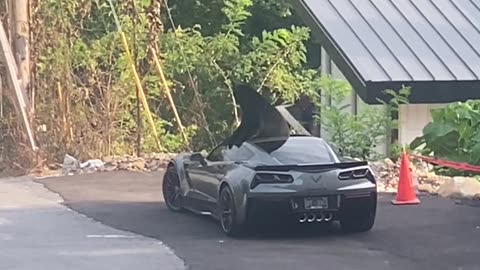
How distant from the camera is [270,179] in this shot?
1162 cm

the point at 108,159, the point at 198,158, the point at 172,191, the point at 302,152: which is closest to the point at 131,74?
the point at 108,159

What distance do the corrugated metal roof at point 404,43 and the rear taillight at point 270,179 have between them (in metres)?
8.46

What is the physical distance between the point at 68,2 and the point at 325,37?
6326mm

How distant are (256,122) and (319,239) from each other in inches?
86.0

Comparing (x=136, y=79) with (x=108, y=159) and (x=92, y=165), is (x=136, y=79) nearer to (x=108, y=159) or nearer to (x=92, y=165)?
(x=108, y=159)

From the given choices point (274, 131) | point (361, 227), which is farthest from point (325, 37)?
point (361, 227)

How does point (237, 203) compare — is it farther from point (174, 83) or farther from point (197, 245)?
point (174, 83)

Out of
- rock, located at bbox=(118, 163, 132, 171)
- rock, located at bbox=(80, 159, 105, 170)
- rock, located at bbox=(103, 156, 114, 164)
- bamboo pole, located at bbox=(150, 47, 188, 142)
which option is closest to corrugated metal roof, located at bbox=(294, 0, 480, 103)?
bamboo pole, located at bbox=(150, 47, 188, 142)

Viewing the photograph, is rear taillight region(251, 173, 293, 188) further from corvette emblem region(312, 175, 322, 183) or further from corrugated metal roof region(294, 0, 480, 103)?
corrugated metal roof region(294, 0, 480, 103)

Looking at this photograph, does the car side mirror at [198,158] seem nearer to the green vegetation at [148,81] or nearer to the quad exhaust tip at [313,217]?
the quad exhaust tip at [313,217]

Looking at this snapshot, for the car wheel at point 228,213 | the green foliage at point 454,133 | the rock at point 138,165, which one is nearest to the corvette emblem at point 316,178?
the car wheel at point 228,213

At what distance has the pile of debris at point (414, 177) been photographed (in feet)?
52.7

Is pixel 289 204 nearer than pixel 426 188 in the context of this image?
Yes

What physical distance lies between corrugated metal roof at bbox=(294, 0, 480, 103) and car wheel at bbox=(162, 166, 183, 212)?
651 centimetres
